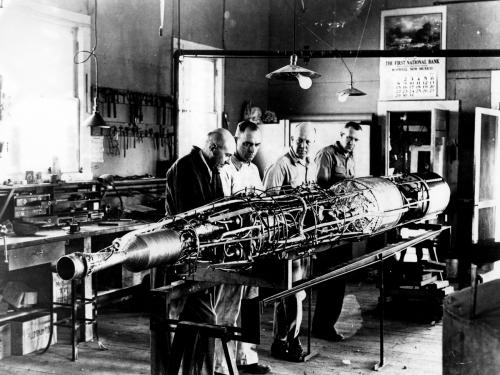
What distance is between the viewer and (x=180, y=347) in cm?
324

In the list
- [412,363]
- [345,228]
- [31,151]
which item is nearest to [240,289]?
[345,228]

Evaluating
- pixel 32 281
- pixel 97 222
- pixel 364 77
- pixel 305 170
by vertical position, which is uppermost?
pixel 364 77

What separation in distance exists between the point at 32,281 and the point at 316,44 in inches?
224

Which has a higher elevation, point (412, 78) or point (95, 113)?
point (412, 78)

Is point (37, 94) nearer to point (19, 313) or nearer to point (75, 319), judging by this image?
point (19, 313)

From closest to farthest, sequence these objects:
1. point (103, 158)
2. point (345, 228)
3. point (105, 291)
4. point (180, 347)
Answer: point (180, 347) < point (345, 228) < point (105, 291) < point (103, 158)

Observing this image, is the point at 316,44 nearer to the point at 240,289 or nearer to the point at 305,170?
the point at 305,170

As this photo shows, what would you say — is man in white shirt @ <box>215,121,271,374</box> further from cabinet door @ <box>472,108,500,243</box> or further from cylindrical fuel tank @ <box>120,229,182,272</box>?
cabinet door @ <box>472,108,500,243</box>

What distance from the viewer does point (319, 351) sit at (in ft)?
17.4

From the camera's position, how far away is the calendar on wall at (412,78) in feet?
29.0

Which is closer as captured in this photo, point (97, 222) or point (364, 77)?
point (97, 222)

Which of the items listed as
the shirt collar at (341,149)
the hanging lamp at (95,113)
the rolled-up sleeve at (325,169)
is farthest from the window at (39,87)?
the shirt collar at (341,149)

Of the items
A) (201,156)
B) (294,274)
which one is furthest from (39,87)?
(294,274)

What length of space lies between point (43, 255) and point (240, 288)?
182cm
